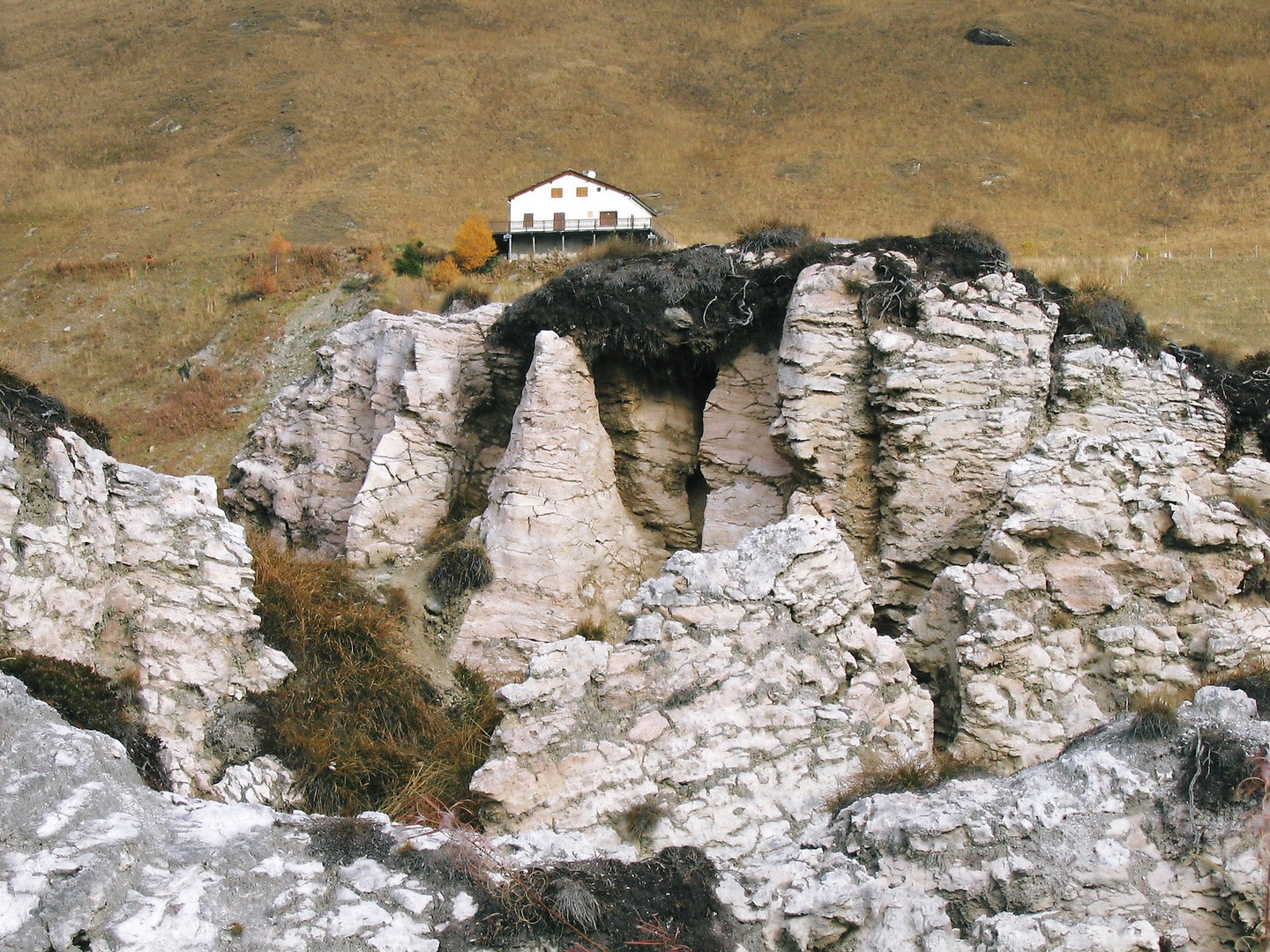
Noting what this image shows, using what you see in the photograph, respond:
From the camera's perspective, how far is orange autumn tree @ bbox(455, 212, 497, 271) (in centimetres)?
4941

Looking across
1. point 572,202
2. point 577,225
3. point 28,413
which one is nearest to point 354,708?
point 28,413

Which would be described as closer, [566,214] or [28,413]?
[28,413]

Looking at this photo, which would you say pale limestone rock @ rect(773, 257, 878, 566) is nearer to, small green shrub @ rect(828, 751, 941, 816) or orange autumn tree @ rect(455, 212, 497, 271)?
small green shrub @ rect(828, 751, 941, 816)

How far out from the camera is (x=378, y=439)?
15.1 metres

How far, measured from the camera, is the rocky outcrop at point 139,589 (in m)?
8.44

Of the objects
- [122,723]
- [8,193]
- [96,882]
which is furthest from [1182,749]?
A: [8,193]

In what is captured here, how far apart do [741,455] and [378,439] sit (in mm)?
5306

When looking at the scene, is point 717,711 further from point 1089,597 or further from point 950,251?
point 950,251

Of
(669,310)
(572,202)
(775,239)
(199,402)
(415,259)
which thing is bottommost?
(199,402)

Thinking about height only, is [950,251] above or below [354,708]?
above

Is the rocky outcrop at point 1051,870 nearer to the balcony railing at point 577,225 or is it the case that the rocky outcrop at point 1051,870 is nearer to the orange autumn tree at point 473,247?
the orange autumn tree at point 473,247

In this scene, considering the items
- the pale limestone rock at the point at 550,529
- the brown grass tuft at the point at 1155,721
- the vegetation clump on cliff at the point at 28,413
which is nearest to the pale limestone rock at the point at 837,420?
the pale limestone rock at the point at 550,529

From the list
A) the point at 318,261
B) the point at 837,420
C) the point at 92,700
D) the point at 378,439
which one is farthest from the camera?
the point at 318,261

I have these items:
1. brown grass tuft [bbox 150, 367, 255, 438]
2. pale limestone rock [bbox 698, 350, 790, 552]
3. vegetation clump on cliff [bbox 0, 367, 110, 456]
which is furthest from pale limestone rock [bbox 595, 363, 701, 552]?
brown grass tuft [bbox 150, 367, 255, 438]
